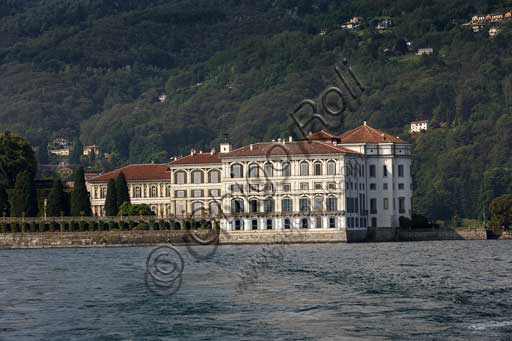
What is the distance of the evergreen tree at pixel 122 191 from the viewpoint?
447 ft

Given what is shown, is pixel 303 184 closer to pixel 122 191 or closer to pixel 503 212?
pixel 122 191

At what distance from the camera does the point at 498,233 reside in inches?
5241

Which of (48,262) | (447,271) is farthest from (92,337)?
(48,262)

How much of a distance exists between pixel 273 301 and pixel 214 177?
80384mm

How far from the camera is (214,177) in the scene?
452ft

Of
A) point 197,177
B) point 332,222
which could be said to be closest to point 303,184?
point 332,222

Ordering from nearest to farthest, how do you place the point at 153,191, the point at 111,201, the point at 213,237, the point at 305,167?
the point at 213,237
the point at 305,167
the point at 111,201
the point at 153,191

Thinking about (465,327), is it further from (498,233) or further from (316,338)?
(498,233)

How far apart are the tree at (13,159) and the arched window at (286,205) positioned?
1081 inches

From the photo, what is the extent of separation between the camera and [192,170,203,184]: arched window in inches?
5443

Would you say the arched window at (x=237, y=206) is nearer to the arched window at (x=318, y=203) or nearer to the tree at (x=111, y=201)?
the arched window at (x=318, y=203)

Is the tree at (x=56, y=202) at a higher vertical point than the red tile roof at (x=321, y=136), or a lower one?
lower

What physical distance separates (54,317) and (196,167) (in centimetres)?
8515

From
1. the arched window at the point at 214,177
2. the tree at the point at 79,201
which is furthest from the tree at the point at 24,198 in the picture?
the arched window at the point at 214,177
